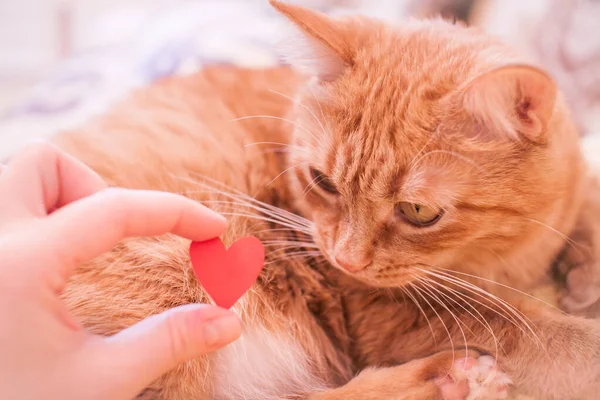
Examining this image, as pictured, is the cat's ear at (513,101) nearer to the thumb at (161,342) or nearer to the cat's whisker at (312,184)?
the cat's whisker at (312,184)

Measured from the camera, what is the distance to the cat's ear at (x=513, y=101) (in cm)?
91

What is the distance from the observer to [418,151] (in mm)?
1062

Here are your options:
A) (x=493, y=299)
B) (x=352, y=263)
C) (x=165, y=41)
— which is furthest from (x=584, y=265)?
(x=165, y=41)

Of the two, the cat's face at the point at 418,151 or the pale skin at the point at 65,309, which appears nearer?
the pale skin at the point at 65,309

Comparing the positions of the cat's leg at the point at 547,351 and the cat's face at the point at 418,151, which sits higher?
the cat's face at the point at 418,151

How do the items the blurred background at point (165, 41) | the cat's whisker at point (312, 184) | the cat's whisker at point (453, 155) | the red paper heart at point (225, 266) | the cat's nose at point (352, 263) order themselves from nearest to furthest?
the red paper heart at point (225, 266), the cat's whisker at point (453, 155), the cat's nose at point (352, 263), the cat's whisker at point (312, 184), the blurred background at point (165, 41)

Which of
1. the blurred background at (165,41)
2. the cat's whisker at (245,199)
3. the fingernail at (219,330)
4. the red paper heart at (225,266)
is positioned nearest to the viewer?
the fingernail at (219,330)

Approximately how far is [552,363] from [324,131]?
2.38ft

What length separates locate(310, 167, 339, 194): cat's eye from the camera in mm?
1233

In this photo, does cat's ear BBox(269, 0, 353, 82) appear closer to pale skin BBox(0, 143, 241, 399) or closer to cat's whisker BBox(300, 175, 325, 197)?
cat's whisker BBox(300, 175, 325, 197)

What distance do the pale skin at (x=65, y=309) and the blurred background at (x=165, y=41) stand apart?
84cm

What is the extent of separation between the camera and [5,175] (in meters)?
0.79

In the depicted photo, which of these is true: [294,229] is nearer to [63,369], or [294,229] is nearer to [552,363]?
[552,363]

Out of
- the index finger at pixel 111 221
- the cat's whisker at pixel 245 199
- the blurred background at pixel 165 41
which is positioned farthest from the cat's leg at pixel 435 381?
the blurred background at pixel 165 41
